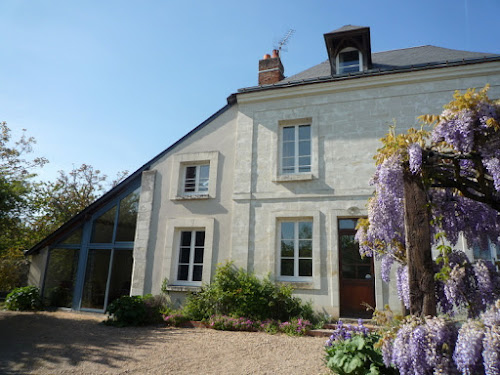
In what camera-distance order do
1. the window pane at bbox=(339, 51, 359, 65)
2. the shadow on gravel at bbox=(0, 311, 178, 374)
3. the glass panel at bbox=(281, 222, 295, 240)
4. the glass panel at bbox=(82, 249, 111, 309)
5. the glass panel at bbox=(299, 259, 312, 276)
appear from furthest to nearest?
the glass panel at bbox=(82, 249, 111, 309)
the window pane at bbox=(339, 51, 359, 65)
the glass panel at bbox=(281, 222, 295, 240)
the glass panel at bbox=(299, 259, 312, 276)
the shadow on gravel at bbox=(0, 311, 178, 374)

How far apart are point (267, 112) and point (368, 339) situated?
6412mm

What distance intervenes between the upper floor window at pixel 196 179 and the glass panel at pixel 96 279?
305 cm

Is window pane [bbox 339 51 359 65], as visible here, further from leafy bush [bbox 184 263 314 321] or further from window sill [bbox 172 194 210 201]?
leafy bush [bbox 184 263 314 321]

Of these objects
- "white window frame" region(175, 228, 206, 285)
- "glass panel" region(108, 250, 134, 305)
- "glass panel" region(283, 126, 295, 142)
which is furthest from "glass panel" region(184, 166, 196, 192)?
"glass panel" region(283, 126, 295, 142)

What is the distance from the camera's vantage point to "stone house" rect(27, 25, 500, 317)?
24.7ft

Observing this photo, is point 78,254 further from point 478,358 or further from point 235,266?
point 478,358

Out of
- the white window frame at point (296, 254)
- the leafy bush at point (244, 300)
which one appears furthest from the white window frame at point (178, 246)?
the white window frame at point (296, 254)

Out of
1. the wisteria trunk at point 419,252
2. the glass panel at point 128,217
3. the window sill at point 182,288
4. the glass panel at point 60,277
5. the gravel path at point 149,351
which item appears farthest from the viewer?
the glass panel at point 60,277

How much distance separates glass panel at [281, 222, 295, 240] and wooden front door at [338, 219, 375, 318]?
3.61 feet

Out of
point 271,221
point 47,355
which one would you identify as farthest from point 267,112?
point 47,355

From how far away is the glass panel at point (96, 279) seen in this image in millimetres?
9406

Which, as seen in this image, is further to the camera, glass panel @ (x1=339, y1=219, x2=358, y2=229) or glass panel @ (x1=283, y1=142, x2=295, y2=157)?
glass panel @ (x1=283, y1=142, x2=295, y2=157)

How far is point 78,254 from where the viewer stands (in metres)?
9.91

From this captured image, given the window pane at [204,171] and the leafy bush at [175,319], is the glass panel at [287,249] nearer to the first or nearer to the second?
the leafy bush at [175,319]
